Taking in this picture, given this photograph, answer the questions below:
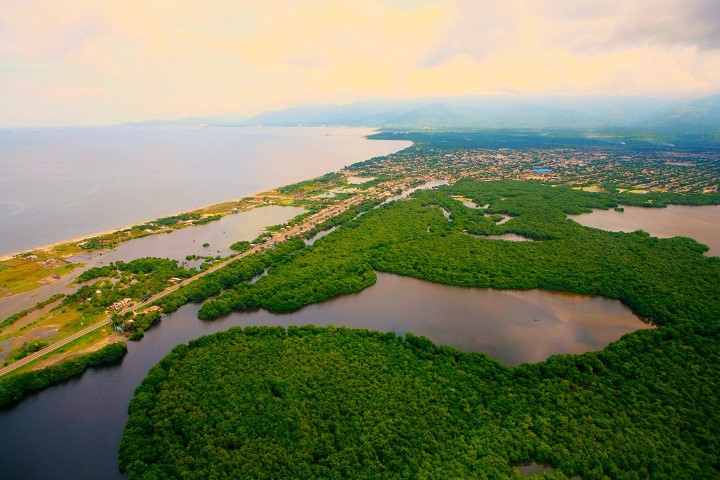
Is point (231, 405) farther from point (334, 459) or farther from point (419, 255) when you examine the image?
point (419, 255)

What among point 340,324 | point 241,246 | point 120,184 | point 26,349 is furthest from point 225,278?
point 120,184

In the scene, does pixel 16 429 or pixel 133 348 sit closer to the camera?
pixel 16 429

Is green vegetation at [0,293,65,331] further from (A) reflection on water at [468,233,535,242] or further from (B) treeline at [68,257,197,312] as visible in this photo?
(A) reflection on water at [468,233,535,242]

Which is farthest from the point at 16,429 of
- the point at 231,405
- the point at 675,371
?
the point at 675,371

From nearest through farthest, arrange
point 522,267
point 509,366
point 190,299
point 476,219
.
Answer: point 509,366, point 190,299, point 522,267, point 476,219

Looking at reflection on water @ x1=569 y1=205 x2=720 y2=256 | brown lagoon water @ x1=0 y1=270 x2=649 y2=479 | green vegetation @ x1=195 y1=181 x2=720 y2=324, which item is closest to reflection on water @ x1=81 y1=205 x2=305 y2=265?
green vegetation @ x1=195 y1=181 x2=720 y2=324

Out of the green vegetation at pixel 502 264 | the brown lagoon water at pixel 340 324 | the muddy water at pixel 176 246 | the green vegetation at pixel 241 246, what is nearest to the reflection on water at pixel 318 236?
the green vegetation at pixel 502 264
